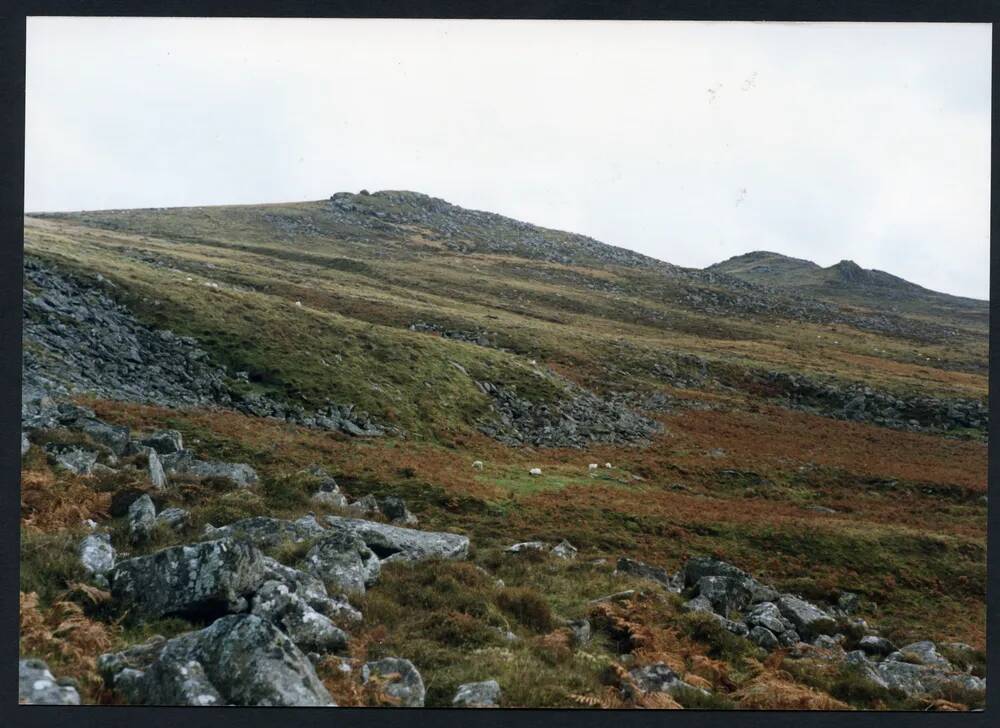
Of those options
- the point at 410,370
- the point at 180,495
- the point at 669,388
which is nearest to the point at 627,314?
the point at 669,388

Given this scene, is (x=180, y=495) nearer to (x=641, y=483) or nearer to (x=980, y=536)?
(x=641, y=483)

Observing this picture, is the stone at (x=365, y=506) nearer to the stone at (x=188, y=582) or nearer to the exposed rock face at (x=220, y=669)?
the stone at (x=188, y=582)

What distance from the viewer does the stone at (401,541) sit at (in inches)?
449

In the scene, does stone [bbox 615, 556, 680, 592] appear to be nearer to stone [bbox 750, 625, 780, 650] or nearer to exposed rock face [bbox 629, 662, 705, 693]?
stone [bbox 750, 625, 780, 650]

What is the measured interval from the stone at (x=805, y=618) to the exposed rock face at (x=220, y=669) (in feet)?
30.6

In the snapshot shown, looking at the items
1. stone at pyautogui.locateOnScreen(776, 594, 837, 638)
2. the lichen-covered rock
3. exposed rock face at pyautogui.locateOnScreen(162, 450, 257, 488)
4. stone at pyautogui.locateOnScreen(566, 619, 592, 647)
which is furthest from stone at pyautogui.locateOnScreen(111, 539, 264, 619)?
stone at pyautogui.locateOnScreen(776, 594, 837, 638)

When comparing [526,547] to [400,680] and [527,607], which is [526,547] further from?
[400,680]

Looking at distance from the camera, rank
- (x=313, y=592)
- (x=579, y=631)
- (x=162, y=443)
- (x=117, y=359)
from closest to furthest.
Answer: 1. (x=313, y=592)
2. (x=579, y=631)
3. (x=162, y=443)
4. (x=117, y=359)

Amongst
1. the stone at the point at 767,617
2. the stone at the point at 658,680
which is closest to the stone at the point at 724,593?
the stone at the point at 767,617

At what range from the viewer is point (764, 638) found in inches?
413

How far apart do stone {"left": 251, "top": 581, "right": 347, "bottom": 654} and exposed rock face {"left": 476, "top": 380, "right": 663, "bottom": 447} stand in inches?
685

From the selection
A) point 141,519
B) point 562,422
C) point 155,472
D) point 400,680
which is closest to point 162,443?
point 155,472

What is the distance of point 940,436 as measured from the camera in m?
36.4

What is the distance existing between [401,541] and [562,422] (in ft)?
60.8
